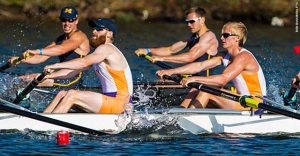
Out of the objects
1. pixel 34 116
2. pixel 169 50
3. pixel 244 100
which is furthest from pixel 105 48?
pixel 169 50

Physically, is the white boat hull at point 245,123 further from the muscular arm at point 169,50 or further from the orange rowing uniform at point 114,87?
the muscular arm at point 169,50

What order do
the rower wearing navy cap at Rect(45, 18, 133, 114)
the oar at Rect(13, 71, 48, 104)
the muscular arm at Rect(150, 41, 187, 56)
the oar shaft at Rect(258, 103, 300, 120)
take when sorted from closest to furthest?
the oar shaft at Rect(258, 103, 300, 120), the rower wearing navy cap at Rect(45, 18, 133, 114), the oar at Rect(13, 71, 48, 104), the muscular arm at Rect(150, 41, 187, 56)

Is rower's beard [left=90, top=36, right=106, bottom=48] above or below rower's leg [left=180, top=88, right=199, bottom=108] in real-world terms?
above

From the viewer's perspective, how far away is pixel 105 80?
17516mm

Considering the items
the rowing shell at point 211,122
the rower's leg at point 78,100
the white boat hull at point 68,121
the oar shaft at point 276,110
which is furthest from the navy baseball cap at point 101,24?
the oar shaft at point 276,110

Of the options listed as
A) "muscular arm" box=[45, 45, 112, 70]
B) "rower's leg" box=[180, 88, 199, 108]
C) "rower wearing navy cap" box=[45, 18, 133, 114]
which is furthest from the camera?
"rower's leg" box=[180, 88, 199, 108]

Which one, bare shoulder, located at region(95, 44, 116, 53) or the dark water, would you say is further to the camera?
bare shoulder, located at region(95, 44, 116, 53)

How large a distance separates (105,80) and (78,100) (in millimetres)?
542

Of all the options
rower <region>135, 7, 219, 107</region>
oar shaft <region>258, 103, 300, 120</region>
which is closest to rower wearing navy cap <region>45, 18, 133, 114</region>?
rower <region>135, 7, 219, 107</region>

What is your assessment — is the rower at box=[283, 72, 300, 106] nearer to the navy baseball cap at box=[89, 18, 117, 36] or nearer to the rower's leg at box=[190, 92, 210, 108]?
the rower's leg at box=[190, 92, 210, 108]

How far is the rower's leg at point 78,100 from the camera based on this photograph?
57.1ft

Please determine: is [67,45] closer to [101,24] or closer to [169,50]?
[169,50]

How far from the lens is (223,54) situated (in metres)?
18.2

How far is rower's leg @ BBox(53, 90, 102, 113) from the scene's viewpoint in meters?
17.4
